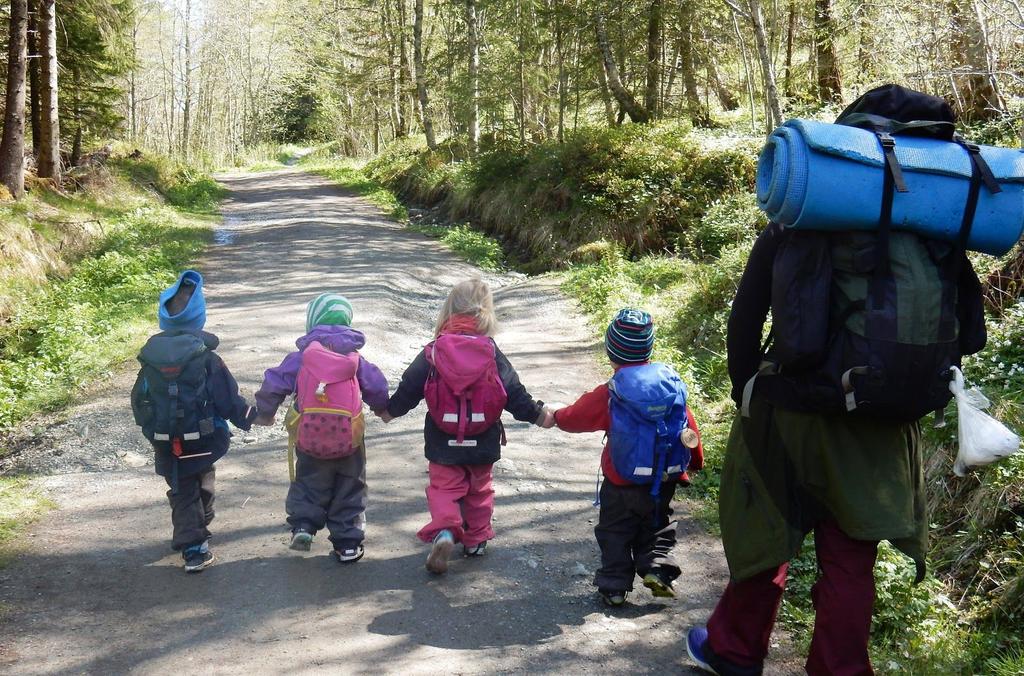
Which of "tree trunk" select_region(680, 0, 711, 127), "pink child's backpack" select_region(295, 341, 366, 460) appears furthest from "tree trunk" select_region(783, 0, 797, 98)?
"pink child's backpack" select_region(295, 341, 366, 460)

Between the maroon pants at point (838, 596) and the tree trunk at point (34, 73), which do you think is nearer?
the maroon pants at point (838, 596)

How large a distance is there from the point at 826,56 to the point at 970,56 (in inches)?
266

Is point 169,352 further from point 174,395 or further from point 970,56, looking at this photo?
point 970,56

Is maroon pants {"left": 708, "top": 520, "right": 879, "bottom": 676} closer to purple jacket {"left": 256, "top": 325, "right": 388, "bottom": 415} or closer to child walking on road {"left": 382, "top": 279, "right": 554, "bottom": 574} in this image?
child walking on road {"left": 382, "top": 279, "right": 554, "bottom": 574}

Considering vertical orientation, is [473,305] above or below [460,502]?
above

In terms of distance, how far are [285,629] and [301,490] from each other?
2.92 ft

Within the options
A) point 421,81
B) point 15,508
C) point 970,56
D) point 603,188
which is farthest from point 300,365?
point 421,81

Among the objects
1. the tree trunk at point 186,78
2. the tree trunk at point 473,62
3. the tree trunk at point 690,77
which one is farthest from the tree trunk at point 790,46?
the tree trunk at point 186,78

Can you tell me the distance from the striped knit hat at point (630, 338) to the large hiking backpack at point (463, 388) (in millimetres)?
701

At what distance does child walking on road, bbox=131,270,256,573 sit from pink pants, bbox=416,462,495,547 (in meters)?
1.12

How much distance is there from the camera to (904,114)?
3.03 m

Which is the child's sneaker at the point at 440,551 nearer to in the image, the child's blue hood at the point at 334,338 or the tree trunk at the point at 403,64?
the child's blue hood at the point at 334,338

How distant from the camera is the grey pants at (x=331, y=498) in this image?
471 centimetres

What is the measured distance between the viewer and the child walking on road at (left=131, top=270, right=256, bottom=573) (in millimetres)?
4508
